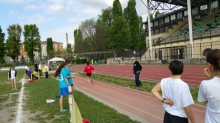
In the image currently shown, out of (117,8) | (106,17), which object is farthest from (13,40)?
(117,8)

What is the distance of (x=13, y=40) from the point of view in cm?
6581

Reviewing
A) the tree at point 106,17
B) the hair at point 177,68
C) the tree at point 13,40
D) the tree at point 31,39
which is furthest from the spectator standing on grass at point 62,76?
the tree at point 13,40

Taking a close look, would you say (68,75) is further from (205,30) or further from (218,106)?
(205,30)

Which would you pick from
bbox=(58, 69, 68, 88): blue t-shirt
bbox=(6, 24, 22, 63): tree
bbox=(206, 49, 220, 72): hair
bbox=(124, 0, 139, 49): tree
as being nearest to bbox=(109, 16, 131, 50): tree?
bbox=(124, 0, 139, 49): tree

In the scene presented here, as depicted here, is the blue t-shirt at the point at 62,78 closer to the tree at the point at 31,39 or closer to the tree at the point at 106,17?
the tree at the point at 106,17

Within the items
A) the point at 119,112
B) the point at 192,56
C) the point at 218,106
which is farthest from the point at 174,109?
the point at 192,56

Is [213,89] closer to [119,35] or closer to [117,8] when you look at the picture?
[119,35]

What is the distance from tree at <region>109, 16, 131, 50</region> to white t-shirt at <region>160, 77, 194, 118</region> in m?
47.0

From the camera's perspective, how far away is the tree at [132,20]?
55812mm

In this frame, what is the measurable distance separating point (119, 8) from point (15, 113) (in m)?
50.8

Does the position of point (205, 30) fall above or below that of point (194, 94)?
above

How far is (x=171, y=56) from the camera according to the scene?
107 feet

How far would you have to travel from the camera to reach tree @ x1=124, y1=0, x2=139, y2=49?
55.8m

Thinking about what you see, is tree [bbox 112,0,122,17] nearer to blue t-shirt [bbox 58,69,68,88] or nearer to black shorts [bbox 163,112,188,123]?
blue t-shirt [bbox 58,69,68,88]
